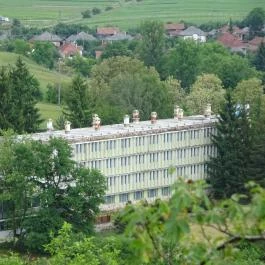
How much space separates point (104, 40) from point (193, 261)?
146091mm

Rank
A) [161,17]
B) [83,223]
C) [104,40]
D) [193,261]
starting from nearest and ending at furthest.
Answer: [193,261]
[83,223]
[104,40]
[161,17]

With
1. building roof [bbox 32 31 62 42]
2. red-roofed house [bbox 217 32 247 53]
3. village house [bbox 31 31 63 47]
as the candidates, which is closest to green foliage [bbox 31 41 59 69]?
village house [bbox 31 31 63 47]

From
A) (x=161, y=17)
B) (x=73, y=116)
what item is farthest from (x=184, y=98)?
(x=161, y=17)

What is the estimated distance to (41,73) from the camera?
107125 mm

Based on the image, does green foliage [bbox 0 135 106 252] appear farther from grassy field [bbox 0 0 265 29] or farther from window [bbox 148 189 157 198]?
grassy field [bbox 0 0 265 29]

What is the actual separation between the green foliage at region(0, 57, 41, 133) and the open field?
2622cm

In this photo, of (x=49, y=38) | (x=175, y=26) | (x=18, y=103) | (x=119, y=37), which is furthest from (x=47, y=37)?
(x=18, y=103)

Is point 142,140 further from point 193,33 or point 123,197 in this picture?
point 193,33

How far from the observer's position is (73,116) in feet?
226

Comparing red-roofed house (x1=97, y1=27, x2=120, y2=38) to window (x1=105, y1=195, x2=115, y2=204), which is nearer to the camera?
window (x1=105, y1=195, x2=115, y2=204)

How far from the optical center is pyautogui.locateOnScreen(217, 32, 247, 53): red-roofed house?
146 meters

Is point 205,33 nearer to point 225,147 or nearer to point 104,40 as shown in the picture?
point 104,40

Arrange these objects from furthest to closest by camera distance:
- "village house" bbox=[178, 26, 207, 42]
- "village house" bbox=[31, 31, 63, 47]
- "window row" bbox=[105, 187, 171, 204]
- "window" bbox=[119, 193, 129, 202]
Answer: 1. "village house" bbox=[178, 26, 207, 42]
2. "village house" bbox=[31, 31, 63, 47]
3. "window" bbox=[119, 193, 129, 202]
4. "window row" bbox=[105, 187, 171, 204]

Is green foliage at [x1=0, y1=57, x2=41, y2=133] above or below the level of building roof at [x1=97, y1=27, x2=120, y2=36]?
above
